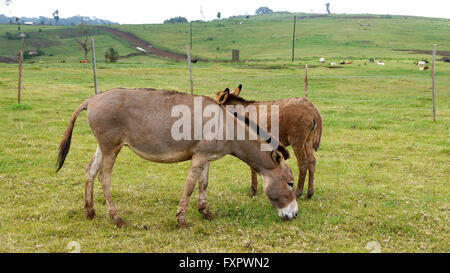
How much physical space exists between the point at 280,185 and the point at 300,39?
90.5 metres

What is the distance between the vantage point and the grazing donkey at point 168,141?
6875mm

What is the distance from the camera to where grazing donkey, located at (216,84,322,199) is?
335 inches

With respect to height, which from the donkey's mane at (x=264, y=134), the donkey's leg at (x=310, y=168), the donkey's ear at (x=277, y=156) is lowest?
the donkey's leg at (x=310, y=168)

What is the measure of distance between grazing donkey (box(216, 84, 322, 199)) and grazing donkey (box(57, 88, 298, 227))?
1.51 metres

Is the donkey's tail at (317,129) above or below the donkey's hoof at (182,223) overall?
above

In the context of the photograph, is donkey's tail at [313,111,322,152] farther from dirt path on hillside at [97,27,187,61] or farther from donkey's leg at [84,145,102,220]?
dirt path on hillside at [97,27,187,61]

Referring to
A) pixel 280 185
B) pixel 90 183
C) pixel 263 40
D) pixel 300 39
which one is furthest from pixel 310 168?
pixel 263 40

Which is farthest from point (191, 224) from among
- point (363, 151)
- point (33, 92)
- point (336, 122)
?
point (33, 92)

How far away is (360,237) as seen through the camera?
6543 mm

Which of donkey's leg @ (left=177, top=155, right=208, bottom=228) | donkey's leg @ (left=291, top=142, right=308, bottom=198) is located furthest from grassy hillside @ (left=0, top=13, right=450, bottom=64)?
donkey's leg @ (left=177, top=155, right=208, bottom=228)

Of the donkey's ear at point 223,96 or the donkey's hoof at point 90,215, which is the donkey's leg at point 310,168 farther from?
the donkey's hoof at point 90,215

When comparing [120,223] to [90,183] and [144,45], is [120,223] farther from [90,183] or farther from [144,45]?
[144,45]

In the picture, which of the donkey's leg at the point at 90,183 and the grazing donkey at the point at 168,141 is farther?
the donkey's leg at the point at 90,183

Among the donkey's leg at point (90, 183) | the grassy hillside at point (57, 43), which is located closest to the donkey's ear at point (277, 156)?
the donkey's leg at point (90, 183)
